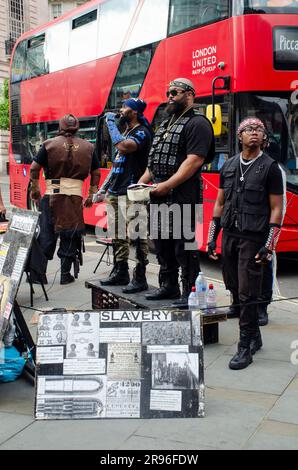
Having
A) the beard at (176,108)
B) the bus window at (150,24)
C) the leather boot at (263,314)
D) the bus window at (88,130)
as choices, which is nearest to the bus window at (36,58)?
the bus window at (88,130)

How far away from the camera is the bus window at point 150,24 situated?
9.62 metres

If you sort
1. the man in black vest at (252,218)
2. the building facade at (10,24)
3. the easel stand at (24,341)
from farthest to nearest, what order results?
the building facade at (10,24), the man in black vest at (252,218), the easel stand at (24,341)

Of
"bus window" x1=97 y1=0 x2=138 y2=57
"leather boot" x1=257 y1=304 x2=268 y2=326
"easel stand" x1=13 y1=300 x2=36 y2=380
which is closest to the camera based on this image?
"easel stand" x1=13 y1=300 x2=36 y2=380

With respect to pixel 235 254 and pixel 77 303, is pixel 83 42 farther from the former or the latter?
pixel 235 254

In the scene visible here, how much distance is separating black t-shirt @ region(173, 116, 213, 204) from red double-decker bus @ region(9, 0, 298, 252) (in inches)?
114

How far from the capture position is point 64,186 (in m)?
7.50

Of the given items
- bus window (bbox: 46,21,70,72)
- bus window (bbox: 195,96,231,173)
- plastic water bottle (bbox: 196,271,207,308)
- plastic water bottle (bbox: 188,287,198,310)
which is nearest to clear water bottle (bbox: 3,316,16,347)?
plastic water bottle (bbox: 188,287,198,310)

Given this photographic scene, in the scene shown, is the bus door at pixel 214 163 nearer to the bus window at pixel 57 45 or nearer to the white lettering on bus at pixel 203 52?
the white lettering on bus at pixel 203 52

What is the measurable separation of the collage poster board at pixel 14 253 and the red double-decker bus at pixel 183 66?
11.8 feet

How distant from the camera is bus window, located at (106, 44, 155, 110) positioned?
33.0 feet

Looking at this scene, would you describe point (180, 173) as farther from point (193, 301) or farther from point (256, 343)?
point (256, 343)

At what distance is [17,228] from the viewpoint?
4723mm

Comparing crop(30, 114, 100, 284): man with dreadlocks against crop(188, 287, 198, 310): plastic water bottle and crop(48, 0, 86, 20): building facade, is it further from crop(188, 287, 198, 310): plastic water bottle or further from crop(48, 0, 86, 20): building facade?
crop(48, 0, 86, 20): building facade

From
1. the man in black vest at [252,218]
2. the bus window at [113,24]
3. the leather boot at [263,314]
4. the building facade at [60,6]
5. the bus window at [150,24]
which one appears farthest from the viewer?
the building facade at [60,6]
